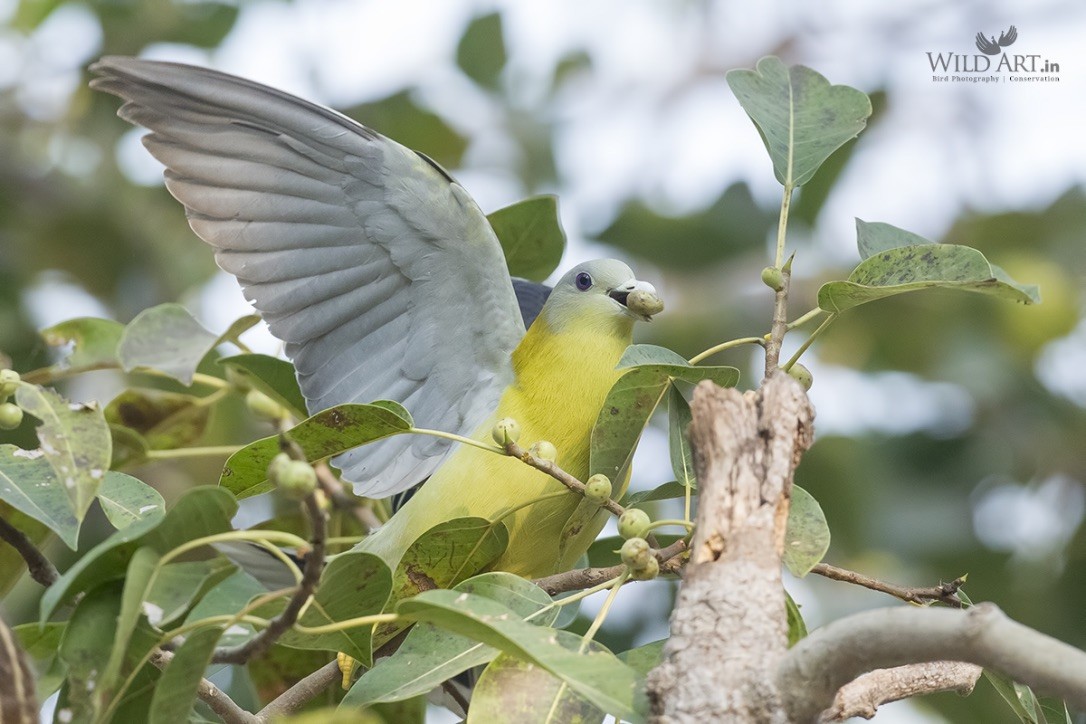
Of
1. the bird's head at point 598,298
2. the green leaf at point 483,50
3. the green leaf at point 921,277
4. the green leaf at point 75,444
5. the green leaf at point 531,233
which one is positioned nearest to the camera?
the green leaf at point 75,444

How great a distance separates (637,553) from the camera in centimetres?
160

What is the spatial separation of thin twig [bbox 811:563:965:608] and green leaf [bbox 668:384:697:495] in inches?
9.2

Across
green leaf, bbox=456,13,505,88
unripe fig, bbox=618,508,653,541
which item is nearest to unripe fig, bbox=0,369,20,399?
unripe fig, bbox=618,508,653,541

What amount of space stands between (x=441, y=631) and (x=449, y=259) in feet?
3.47

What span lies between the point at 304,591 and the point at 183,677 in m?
0.21

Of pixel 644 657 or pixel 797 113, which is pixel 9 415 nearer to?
pixel 644 657

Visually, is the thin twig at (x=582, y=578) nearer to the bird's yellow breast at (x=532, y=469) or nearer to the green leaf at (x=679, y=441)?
the green leaf at (x=679, y=441)

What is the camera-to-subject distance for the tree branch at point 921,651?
113 centimetres

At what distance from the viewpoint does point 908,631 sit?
119cm

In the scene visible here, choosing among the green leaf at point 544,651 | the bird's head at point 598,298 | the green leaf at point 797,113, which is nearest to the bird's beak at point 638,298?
the bird's head at point 598,298

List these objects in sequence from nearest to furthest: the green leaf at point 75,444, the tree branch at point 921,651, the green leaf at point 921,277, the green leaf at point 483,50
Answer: the tree branch at point 921,651 < the green leaf at point 75,444 < the green leaf at point 921,277 < the green leaf at point 483,50

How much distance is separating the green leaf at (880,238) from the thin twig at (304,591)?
1.06 meters

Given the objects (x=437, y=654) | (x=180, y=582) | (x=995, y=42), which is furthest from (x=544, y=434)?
(x=995, y=42)

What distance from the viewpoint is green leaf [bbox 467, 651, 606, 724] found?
150 cm
